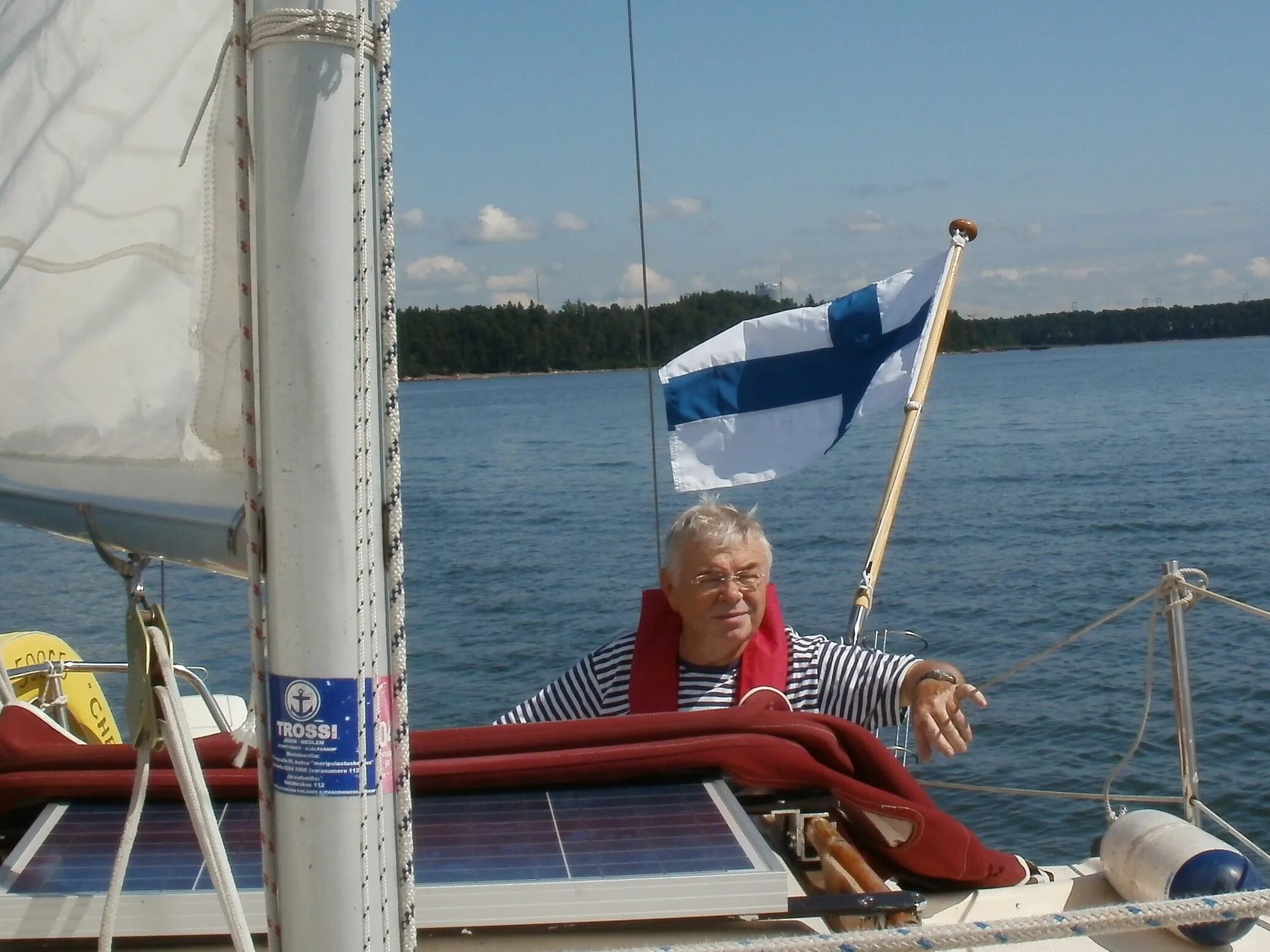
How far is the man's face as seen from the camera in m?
3.34

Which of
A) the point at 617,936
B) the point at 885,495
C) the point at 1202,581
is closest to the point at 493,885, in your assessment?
the point at 617,936

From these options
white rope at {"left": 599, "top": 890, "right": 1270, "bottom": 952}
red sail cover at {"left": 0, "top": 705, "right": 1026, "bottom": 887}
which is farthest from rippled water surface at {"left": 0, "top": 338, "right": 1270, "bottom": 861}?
white rope at {"left": 599, "top": 890, "right": 1270, "bottom": 952}

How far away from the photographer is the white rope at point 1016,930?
1613mm

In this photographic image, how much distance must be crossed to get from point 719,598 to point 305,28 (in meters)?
2.20

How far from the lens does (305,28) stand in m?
1.33

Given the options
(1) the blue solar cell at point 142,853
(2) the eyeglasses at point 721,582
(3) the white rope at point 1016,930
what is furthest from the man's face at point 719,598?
(3) the white rope at point 1016,930

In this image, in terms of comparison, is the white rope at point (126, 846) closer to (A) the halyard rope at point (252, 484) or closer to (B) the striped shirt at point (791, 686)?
(A) the halyard rope at point (252, 484)

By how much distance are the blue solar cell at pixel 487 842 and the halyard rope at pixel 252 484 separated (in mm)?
578

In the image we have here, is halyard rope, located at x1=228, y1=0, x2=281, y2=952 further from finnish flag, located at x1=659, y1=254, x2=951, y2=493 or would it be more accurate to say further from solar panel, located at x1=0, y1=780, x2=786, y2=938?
finnish flag, located at x1=659, y1=254, x2=951, y2=493

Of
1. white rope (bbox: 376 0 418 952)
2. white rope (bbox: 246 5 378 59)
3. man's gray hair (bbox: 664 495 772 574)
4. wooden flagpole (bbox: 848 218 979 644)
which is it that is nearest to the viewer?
white rope (bbox: 246 5 378 59)

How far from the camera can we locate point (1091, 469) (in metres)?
29.1

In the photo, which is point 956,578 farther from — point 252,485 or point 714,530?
point 252,485

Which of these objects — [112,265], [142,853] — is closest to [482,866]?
[142,853]

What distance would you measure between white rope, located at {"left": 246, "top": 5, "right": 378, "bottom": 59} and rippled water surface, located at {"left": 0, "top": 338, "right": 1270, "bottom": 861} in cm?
805
